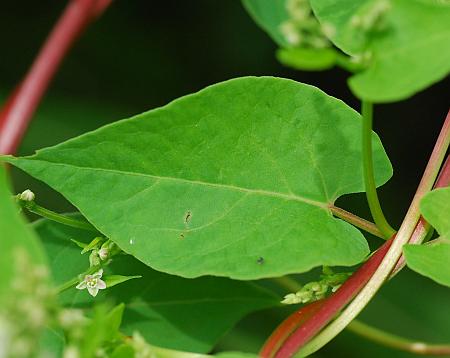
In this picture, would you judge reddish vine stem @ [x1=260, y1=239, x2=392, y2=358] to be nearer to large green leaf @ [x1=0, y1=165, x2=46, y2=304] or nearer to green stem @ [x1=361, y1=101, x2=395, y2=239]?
green stem @ [x1=361, y1=101, x2=395, y2=239]

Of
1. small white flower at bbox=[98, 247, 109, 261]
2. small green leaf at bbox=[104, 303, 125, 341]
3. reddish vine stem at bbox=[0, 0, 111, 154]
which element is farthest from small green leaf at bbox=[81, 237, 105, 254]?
reddish vine stem at bbox=[0, 0, 111, 154]

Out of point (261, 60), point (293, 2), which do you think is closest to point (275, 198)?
point (293, 2)

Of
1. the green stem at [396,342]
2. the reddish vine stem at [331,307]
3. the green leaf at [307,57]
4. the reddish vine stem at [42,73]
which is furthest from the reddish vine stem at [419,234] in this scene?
the reddish vine stem at [42,73]

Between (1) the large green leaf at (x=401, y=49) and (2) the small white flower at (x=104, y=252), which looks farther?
(2) the small white flower at (x=104, y=252)

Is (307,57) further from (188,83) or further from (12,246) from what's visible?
(188,83)

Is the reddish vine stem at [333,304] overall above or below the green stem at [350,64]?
below

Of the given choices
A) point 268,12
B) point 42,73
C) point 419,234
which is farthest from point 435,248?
point 42,73

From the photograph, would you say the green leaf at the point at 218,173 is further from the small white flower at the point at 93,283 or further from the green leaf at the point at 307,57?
the green leaf at the point at 307,57
